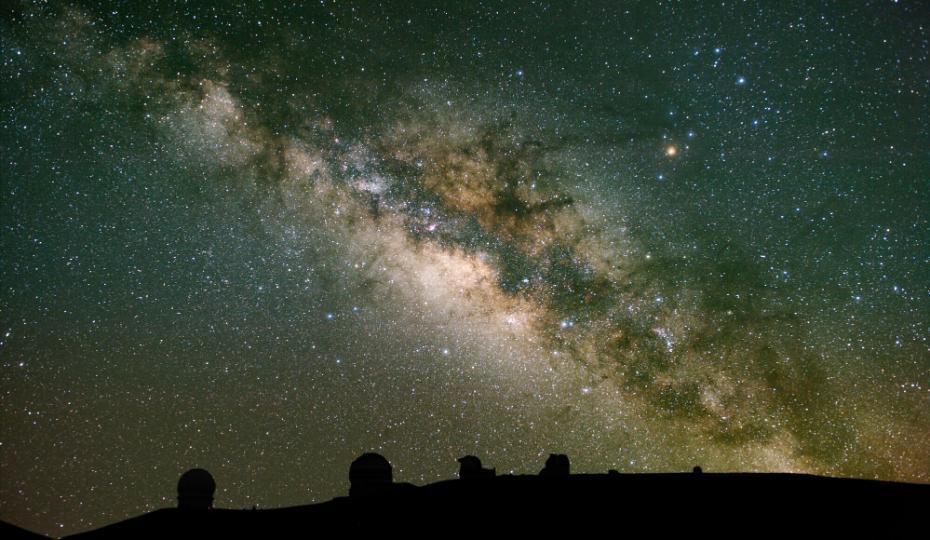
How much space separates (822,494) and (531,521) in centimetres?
541

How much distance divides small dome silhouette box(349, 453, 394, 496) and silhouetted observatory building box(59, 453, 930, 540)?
1.27m

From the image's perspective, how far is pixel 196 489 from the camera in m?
17.1

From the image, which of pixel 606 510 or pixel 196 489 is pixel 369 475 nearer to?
pixel 196 489

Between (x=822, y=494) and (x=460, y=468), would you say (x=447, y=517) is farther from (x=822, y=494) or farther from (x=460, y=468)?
(x=822, y=494)

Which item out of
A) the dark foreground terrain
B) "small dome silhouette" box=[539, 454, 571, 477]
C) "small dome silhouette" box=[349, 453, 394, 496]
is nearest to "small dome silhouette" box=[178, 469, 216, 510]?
the dark foreground terrain

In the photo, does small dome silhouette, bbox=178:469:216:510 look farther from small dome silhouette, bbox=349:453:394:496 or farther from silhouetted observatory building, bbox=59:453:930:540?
small dome silhouette, bbox=349:453:394:496

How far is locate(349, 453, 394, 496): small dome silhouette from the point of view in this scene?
15.6 m

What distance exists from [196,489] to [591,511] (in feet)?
39.3

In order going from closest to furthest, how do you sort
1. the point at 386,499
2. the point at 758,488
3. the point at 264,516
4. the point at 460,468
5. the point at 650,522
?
1. the point at 650,522
2. the point at 758,488
3. the point at 386,499
4. the point at 264,516
5. the point at 460,468

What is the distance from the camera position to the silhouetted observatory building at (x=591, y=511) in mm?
10258

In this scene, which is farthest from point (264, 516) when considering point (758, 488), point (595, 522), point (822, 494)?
point (822, 494)

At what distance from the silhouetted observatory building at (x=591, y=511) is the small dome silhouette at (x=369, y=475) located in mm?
1268

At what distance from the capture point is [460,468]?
1625 centimetres

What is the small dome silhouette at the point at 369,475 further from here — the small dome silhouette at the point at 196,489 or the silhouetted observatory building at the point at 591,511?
the small dome silhouette at the point at 196,489
